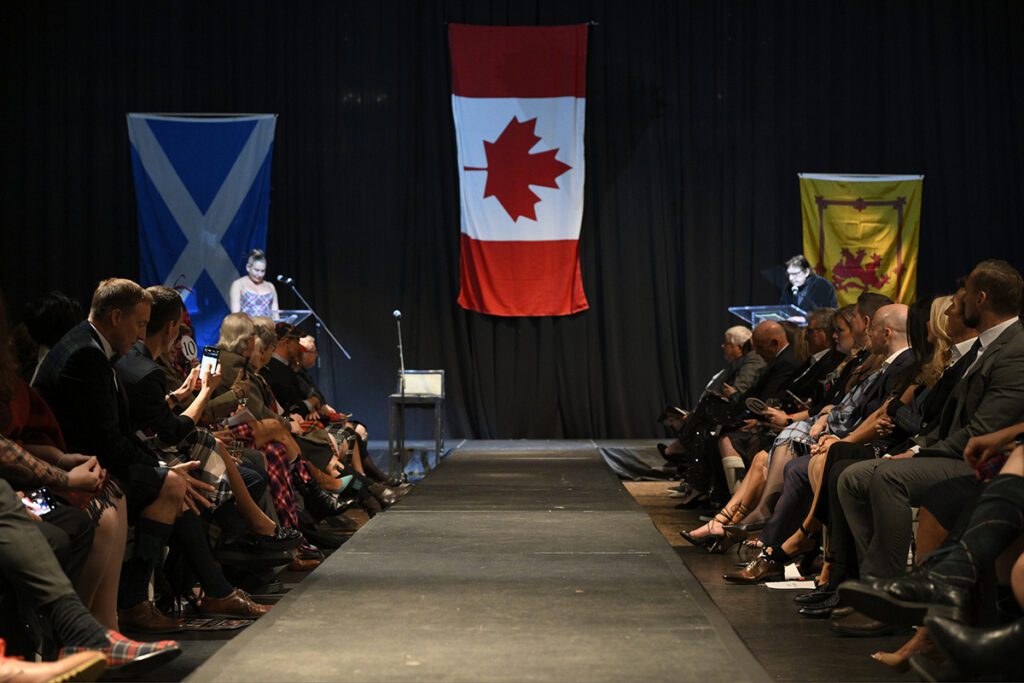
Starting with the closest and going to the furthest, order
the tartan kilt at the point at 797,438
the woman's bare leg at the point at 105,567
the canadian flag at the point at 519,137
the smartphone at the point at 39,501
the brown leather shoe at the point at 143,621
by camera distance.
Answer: the smartphone at the point at 39,501 → the woman's bare leg at the point at 105,567 → the brown leather shoe at the point at 143,621 → the tartan kilt at the point at 797,438 → the canadian flag at the point at 519,137

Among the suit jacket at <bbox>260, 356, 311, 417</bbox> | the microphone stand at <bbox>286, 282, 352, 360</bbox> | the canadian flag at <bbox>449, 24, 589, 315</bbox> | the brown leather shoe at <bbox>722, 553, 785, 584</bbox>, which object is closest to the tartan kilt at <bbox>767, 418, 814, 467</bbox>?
the brown leather shoe at <bbox>722, 553, 785, 584</bbox>

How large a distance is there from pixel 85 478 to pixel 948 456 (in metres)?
2.25

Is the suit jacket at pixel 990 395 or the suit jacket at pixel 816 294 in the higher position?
the suit jacket at pixel 990 395

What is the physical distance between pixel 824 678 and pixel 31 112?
365 inches

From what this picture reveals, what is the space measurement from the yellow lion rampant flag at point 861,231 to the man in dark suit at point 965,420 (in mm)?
6797

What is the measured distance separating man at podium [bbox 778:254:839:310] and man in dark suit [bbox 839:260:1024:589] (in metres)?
6.21

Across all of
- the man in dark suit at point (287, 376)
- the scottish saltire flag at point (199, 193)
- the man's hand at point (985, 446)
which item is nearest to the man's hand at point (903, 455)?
the man's hand at point (985, 446)

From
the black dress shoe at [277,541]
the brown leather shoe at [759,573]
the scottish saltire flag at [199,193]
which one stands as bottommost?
the brown leather shoe at [759,573]

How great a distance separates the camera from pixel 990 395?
316 centimetres

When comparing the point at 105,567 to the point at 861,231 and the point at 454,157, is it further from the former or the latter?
the point at 861,231

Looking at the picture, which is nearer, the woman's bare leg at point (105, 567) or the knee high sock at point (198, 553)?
the woman's bare leg at point (105, 567)

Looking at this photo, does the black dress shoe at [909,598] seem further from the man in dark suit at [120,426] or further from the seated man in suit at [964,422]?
the man in dark suit at [120,426]

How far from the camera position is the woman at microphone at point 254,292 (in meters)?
9.35

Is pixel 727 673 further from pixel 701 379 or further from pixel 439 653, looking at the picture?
pixel 701 379
